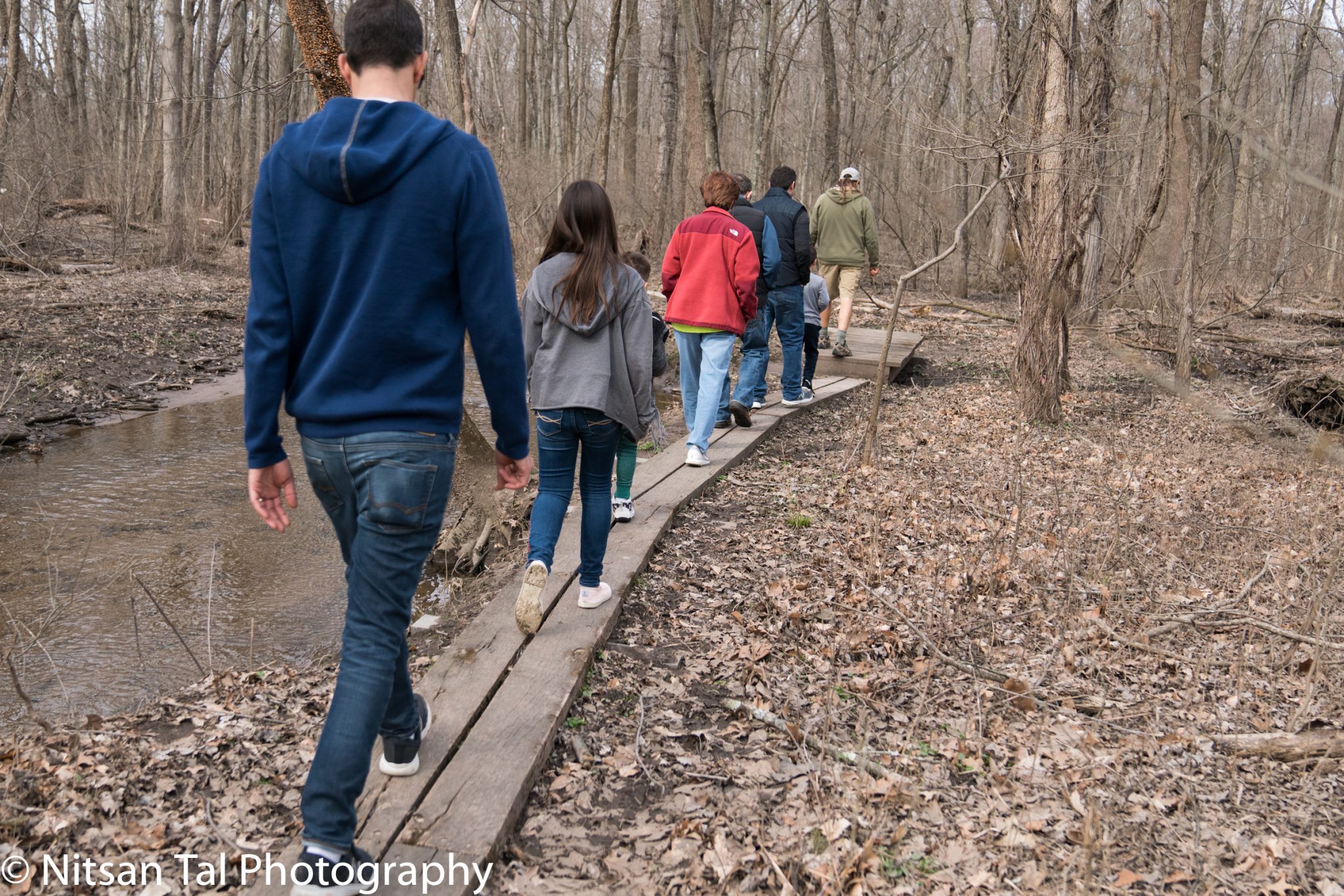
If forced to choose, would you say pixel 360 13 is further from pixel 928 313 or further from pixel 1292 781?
pixel 928 313

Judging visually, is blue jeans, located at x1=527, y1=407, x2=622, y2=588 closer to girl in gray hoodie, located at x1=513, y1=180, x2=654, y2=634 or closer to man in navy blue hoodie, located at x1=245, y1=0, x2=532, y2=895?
girl in gray hoodie, located at x1=513, y1=180, x2=654, y2=634

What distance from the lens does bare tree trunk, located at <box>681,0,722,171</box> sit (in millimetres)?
14078

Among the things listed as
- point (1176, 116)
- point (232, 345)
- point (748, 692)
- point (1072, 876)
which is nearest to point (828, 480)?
point (748, 692)

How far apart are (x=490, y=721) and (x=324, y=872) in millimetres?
1097

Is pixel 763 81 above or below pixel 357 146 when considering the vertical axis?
above

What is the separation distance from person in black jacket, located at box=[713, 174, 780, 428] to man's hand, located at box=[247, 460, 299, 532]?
451cm

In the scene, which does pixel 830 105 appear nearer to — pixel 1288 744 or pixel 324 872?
pixel 1288 744

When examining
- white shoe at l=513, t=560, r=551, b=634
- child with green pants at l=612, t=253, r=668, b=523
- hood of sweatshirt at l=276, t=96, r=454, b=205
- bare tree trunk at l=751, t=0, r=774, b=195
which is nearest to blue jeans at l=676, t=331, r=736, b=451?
child with green pants at l=612, t=253, r=668, b=523

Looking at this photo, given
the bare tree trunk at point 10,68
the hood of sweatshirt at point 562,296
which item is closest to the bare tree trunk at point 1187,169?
the hood of sweatshirt at point 562,296

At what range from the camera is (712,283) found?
264 inches

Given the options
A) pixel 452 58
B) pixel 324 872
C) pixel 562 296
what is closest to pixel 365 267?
pixel 324 872

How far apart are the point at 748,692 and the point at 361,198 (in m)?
2.57

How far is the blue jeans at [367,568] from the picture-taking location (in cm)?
245

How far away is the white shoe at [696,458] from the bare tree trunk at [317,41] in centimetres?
331
